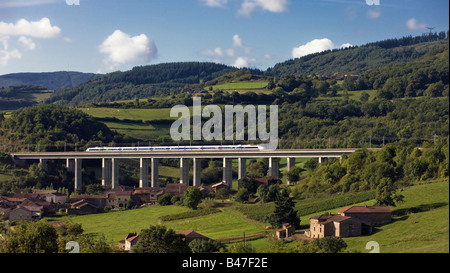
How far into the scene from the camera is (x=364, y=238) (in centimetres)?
4041

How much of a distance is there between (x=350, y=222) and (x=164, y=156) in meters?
48.2

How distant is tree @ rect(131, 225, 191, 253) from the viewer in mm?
33719

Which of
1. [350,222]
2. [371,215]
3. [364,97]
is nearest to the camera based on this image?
[350,222]

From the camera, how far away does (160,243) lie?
34188 mm

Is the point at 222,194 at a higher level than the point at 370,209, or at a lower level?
lower

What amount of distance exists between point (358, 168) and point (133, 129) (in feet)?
192

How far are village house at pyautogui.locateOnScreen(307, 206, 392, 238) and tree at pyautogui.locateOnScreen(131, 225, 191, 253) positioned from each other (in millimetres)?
11462

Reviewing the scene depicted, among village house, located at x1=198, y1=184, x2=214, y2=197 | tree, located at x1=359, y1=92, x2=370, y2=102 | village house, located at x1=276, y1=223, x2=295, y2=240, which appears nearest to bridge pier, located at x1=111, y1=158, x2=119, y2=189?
village house, located at x1=198, y1=184, x2=214, y2=197

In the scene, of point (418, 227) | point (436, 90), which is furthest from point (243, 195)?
point (436, 90)

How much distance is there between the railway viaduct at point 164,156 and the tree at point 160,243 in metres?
44.1

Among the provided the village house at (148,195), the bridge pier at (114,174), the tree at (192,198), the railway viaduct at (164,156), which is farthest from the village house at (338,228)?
the bridge pier at (114,174)

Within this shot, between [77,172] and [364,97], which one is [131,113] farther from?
[364,97]
